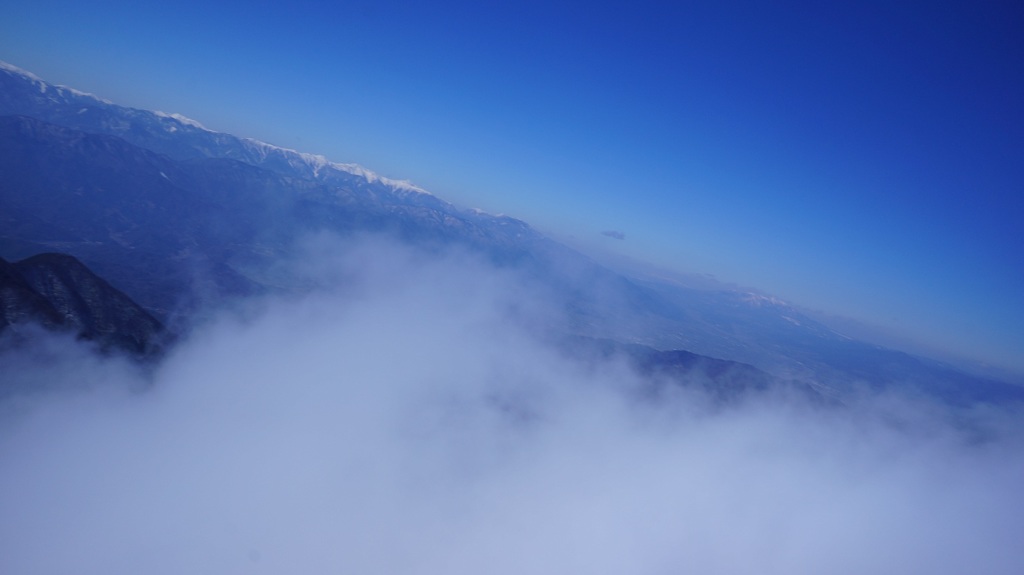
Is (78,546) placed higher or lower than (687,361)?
lower

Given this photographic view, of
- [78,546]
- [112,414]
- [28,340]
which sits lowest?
[78,546]

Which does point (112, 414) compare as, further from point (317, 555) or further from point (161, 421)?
point (317, 555)

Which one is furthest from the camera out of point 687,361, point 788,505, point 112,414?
point 687,361

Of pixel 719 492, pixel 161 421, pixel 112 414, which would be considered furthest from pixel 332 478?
pixel 719 492

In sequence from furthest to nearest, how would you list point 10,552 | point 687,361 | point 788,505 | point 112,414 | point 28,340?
1. point 687,361
2. point 788,505
3. point 112,414
4. point 28,340
5. point 10,552

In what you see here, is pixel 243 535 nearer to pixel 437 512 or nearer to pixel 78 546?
pixel 78 546

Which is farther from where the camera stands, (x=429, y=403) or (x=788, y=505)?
(x=429, y=403)
